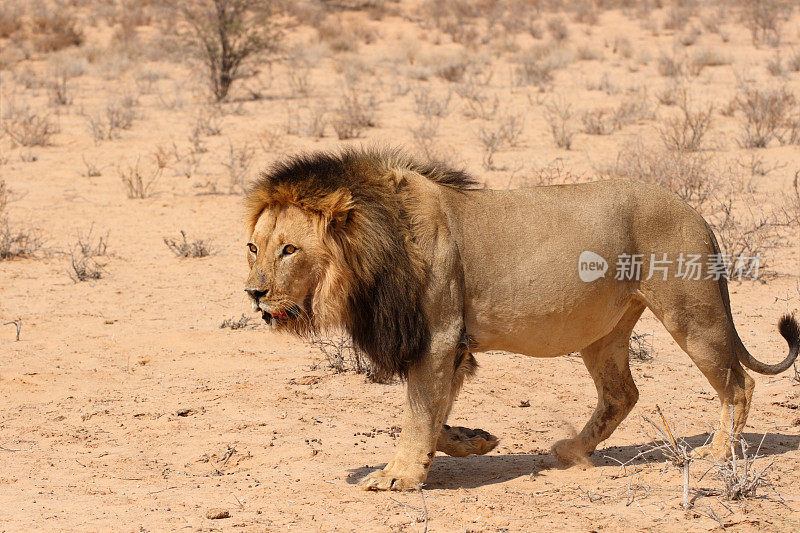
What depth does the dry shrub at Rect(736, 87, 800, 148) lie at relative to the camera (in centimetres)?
1334

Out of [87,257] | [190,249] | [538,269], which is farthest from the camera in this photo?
[190,249]

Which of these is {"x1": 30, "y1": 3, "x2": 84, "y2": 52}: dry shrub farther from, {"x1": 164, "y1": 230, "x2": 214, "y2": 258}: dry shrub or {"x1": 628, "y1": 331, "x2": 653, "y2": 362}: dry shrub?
{"x1": 628, "y1": 331, "x2": 653, "y2": 362}: dry shrub

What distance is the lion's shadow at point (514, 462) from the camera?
5.14 m

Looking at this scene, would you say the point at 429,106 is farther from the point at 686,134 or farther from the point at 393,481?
the point at 393,481

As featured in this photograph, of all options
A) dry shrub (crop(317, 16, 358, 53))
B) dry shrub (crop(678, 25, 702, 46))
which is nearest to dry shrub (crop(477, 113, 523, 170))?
dry shrub (crop(317, 16, 358, 53))

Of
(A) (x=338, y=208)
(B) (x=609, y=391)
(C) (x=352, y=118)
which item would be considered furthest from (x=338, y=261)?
(C) (x=352, y=118)

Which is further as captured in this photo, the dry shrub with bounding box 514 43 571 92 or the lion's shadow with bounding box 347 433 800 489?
the dry shrub with bounding box 514 43 571 92

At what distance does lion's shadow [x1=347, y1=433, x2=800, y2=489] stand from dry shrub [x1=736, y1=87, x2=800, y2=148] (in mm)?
8240

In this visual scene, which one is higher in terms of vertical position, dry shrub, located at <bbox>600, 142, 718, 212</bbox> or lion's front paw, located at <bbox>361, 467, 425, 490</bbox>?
dry shrub, located at <bbox>600, 142, 718, 212</bbox>

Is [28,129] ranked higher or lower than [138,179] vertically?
higher

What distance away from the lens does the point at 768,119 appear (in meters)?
13.8

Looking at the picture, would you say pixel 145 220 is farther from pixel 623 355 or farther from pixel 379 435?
pixel 623 355

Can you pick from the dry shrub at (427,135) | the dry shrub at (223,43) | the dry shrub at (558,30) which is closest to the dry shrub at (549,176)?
the dry shrub at (427,135)

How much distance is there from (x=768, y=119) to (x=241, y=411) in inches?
406
